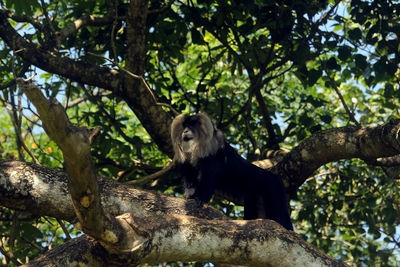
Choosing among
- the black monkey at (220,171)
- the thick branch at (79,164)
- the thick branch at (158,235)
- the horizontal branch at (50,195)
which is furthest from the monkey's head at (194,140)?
the thick branch at (79,164)

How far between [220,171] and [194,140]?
353 mm

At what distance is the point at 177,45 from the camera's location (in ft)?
20.6

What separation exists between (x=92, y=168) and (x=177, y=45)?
3985mm

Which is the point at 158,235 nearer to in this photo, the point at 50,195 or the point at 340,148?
the point at 50,195

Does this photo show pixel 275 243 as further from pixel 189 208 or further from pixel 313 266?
pixel 189 208

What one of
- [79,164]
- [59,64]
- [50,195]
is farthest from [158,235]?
[59,64]

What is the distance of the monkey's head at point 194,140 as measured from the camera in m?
5.46

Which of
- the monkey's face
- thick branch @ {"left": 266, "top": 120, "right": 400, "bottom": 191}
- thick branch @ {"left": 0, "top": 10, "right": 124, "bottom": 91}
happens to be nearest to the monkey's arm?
the monkey's face

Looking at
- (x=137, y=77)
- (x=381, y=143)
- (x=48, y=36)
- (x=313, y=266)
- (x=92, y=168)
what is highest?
(x=48, y=36)

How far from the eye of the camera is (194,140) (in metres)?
5.48

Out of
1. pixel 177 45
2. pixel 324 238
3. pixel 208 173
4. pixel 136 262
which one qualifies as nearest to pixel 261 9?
pixel 177 45

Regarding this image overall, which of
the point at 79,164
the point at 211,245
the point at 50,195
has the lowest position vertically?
the point at 211,245

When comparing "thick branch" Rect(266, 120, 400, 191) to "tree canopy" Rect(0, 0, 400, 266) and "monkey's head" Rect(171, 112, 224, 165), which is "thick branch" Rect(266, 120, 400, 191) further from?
"monkey's head" Rect(171, 112, 224, 165)

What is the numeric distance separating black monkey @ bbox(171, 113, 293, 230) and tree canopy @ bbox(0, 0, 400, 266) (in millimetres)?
142
